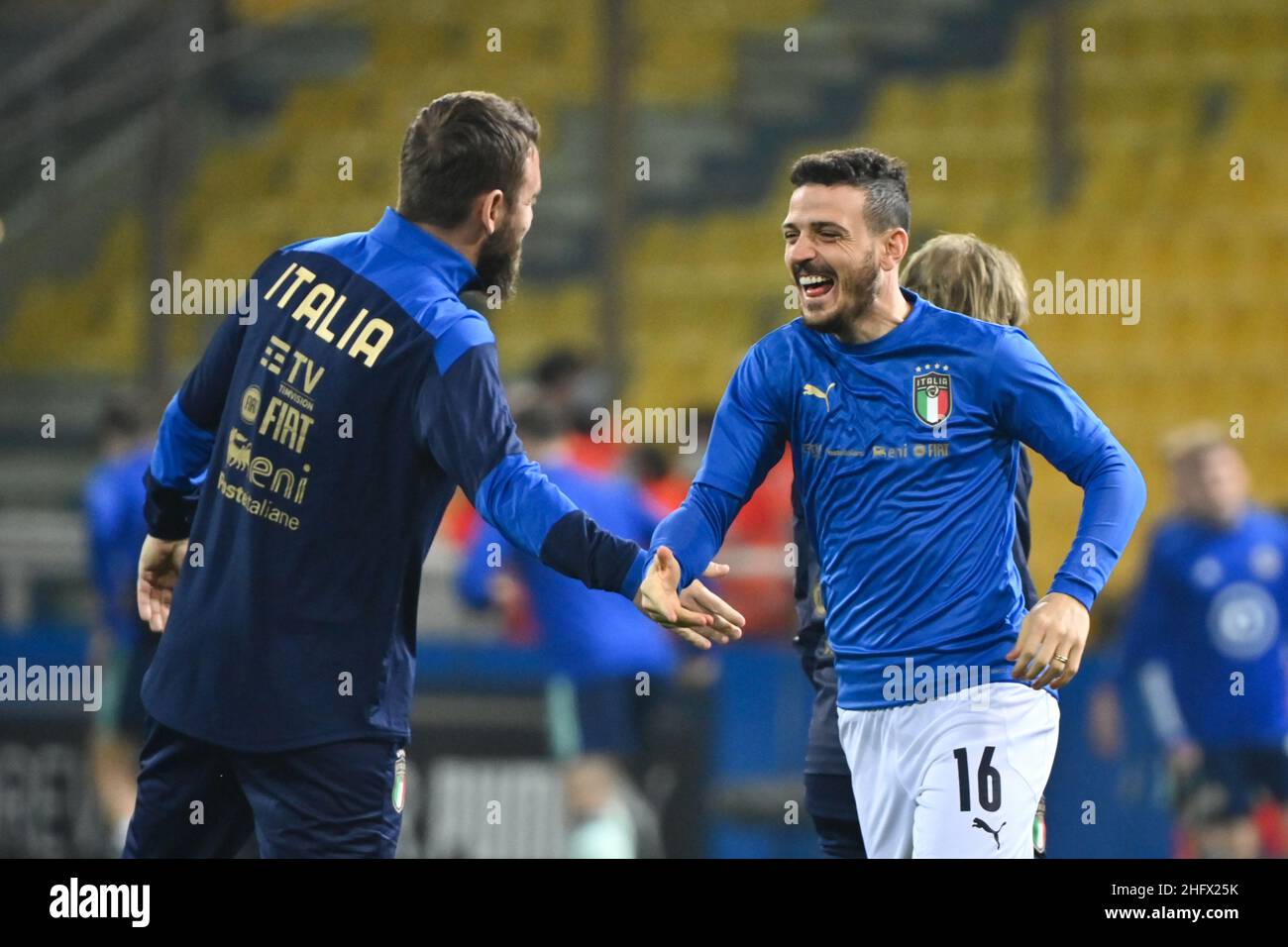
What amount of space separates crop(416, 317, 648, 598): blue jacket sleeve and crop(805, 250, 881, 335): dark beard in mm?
668

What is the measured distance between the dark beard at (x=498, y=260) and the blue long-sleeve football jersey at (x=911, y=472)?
55 centimetres

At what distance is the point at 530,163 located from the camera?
4.33 meters

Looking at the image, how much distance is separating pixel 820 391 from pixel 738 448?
21 cm

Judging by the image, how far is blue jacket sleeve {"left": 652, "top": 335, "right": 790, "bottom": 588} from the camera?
14.3 feet

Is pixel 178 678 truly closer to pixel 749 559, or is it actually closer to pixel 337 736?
pixel 337 736

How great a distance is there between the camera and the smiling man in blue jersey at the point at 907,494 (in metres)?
4.23

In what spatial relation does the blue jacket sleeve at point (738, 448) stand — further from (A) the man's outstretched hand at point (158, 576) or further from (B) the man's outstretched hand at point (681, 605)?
(A) the man's outstretched hand at point (158, 576)

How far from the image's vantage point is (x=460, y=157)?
425cm
